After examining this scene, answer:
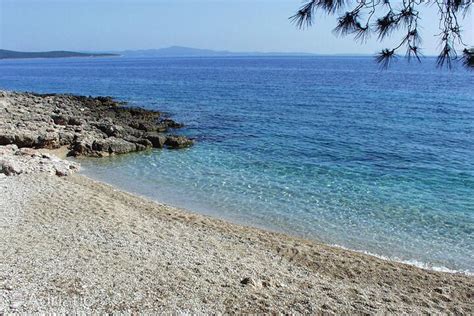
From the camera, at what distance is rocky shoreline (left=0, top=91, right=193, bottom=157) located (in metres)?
24.1

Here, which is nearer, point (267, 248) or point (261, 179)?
point (267, 248)

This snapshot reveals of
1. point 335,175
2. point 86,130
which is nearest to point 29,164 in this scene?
point 86,130

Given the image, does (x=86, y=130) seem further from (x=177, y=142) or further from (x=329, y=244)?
(x=329, y=244)

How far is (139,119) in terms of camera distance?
116ft

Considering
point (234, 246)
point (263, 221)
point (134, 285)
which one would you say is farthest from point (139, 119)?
point (134, 285)

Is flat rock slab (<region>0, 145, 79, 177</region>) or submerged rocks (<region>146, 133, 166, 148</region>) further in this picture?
submerged rocks (<region>146, 133, 166, 148</region>)

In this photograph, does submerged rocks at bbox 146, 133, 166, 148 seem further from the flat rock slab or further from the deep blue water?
the flat rock slab

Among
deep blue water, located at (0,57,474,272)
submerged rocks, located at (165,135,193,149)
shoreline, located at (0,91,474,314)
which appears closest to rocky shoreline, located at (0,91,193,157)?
submerged rocks, located at (165,135,193,149)

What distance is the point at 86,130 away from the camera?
91.9 feet

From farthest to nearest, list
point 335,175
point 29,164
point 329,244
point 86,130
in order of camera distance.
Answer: point 86,130 < point 335,175 < point 29,164 < point 329,244

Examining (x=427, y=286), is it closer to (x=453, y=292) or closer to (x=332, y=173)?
(x=453, y=292)

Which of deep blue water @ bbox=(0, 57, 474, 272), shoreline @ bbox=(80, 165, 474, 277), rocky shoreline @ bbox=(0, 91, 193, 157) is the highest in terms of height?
rocky shoreline @ bbox=(0, 91, 193, 157)

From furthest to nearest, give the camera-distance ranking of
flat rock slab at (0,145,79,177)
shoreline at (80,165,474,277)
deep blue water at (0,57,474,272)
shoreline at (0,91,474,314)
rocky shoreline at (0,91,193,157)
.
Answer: rocky shoreline at (0,91,193,157) < flat rock slab at (0,145,79,177) < deep blue water at (0,57,474,272) < shoreline at (80,165,474,277) < shoreline at (0,91,474,314)

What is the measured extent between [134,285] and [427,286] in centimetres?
698
